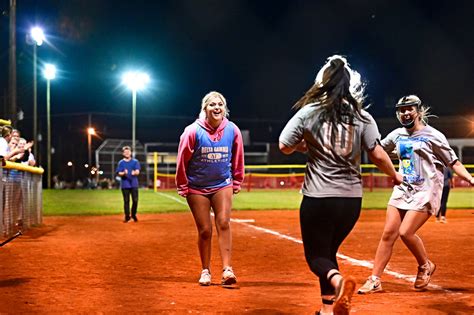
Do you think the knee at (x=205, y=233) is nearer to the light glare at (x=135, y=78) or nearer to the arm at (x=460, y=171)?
the arm at (x=460, y=171)

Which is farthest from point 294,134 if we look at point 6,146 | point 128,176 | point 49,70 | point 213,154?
point 49,70

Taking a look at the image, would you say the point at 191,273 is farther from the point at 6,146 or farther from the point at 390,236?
the point at 6,146

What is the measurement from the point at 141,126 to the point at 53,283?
78.0m

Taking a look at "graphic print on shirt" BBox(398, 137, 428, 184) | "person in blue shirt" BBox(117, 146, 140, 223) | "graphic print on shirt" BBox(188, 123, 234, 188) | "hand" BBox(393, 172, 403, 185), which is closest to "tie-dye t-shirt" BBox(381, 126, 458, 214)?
"graphic print on shirt" BBox(398, 137, 428, 184)

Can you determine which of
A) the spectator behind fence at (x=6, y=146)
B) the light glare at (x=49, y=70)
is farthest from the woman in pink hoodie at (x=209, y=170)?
the light glare at (x=49, y=70)

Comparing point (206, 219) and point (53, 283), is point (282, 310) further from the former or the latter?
point (53, 283)

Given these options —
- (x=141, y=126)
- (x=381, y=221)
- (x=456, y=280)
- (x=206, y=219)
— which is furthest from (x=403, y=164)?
(x=141, y=126)

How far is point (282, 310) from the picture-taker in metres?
6.17

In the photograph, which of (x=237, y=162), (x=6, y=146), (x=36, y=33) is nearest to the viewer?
(x=237, y=162)

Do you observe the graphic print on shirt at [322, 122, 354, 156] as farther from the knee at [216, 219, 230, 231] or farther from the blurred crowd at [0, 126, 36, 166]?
the blurred crowd at [0, 126, 36, 166]

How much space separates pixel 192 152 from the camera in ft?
24.6

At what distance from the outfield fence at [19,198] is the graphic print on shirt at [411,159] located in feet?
22.9

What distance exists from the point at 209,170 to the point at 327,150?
2640mm

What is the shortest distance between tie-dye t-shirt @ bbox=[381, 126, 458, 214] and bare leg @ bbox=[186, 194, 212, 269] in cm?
202
